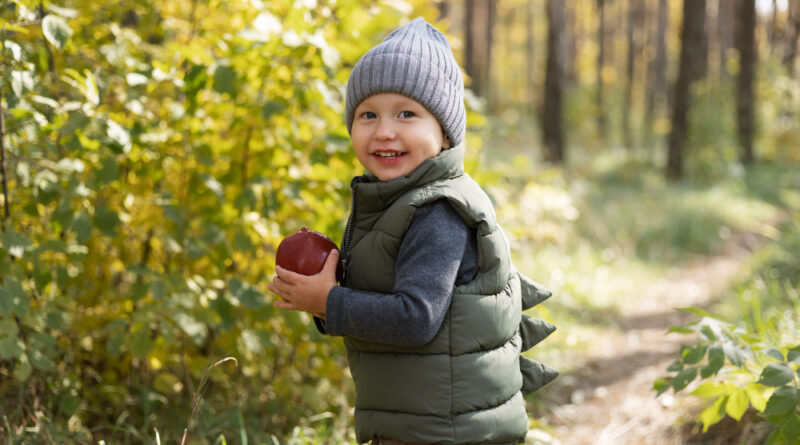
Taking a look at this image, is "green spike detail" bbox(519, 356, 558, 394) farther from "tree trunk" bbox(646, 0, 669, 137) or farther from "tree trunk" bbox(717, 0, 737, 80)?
"tree trunk" bbox(717, 0, 737, 80)

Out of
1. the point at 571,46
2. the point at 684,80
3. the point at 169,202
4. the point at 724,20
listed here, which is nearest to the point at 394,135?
the point at 169,202

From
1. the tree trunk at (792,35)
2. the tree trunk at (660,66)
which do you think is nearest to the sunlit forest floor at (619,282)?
the tree trunk at (792,35)

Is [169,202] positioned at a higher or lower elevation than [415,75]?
lower

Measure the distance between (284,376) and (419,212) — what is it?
1.94 metres

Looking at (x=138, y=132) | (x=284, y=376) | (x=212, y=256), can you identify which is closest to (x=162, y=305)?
(x=212, y=256)

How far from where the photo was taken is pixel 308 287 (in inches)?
72.2

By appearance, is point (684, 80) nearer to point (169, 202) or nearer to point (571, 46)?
point (169, 202)

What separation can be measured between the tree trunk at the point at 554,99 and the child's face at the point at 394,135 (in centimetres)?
1198

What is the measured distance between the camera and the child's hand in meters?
1.83

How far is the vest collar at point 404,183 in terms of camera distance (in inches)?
73.5

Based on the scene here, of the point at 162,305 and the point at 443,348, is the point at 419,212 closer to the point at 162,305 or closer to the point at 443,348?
the point at 443,348

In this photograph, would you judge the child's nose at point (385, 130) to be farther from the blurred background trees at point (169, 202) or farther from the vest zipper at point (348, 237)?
the blurred background trees at point (169, 202)

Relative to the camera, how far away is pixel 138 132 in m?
2.82

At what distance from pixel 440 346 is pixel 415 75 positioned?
70 cm
